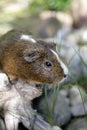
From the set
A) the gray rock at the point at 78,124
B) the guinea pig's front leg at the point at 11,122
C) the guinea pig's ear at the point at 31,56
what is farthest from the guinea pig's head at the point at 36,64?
the gray rock at the point at 78,124

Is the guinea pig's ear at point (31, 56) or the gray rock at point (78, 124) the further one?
the gray rock at point (78, 124)

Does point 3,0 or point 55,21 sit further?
point 3,0

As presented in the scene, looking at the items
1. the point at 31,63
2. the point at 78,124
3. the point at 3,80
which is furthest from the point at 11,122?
the point at 78,124

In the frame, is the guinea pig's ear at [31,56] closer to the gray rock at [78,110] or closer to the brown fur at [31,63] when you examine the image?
the brown fur at [31,63]

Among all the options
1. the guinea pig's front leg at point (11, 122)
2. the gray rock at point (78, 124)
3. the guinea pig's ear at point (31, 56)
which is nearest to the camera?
the guinea pig's ear at point (31, 56)

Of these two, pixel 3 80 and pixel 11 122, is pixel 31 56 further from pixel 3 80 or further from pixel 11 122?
pixel 11 122

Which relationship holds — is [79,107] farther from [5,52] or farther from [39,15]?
[39,15]

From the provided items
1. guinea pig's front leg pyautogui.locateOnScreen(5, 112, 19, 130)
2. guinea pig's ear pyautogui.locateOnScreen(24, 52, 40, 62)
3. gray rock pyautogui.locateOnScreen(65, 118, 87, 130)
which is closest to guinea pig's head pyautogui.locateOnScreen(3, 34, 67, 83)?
guinea pig's ear pyautogui.locateOnScreen(24, 52, 40, 62)

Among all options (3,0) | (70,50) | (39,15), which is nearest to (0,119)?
(70,50)
